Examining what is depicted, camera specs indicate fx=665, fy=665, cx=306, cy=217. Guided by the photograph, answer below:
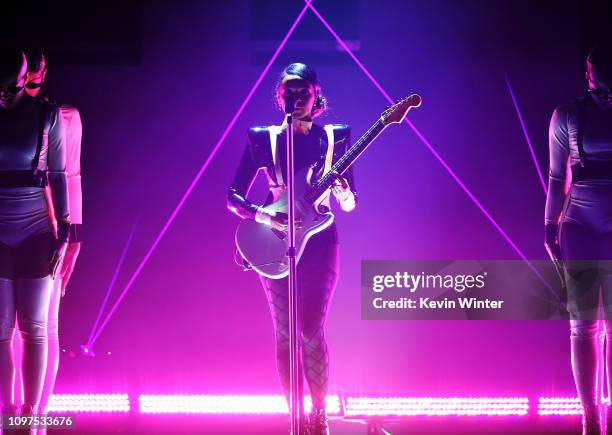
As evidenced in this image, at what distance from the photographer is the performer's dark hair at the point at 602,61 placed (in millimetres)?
3615

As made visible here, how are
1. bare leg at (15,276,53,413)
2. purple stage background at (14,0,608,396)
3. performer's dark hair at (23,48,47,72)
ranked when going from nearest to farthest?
bare leg at (15,276,53,413) → performer's dark hair at (23,48,47,72) → purple stage background at (14,0,608,396)

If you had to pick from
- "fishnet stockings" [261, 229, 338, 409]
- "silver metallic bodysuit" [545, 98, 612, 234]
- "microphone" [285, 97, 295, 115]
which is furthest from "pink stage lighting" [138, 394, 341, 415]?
"microphone" [285, 97, 295, 115]

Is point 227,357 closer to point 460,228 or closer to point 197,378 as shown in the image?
point 197,378

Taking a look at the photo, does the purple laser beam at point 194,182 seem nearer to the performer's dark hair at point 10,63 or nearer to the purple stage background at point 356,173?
the purple stage background at point 356,173

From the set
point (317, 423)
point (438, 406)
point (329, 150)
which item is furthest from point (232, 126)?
point (438, 406)

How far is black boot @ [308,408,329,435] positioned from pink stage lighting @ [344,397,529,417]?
2.77ft

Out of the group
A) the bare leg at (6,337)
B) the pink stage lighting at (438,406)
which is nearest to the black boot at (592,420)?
the pink stage lighting at (438,406)

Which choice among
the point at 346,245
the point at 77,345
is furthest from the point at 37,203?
the point at 346,245

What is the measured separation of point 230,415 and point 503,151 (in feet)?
8.32

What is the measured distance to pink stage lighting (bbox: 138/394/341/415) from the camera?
163 inches

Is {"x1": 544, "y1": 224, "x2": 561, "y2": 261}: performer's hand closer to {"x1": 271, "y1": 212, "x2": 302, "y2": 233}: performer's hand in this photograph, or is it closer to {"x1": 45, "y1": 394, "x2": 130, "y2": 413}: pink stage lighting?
{"x1": 271, "y1": 212, "x2": 302, "y2": 233}: performer's hand

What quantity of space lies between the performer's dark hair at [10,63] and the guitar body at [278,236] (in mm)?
1454

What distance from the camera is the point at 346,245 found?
463cm

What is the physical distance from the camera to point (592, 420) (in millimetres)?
3410
